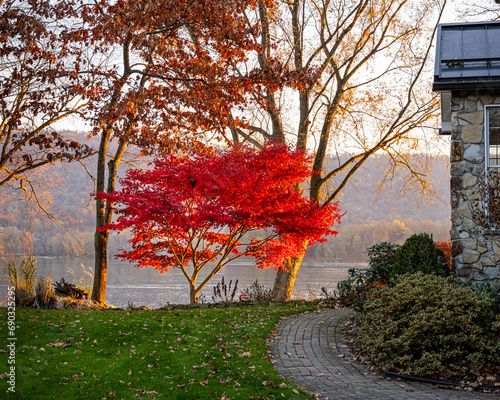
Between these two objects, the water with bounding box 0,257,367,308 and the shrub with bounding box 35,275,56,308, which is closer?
the shrub with bounding box 35,275,56,308

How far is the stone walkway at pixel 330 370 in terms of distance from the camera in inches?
155

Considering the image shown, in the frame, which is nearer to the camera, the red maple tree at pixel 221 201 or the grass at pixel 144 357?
the grass at pixel 144 357

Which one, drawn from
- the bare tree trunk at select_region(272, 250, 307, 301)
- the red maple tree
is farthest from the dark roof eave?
the bare tree trunk at select_region(272, 250, 307, 301)

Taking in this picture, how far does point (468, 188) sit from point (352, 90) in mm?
6762

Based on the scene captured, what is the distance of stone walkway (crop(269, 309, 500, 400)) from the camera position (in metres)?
3.95

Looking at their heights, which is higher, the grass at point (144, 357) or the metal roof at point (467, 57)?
the metal roof at point (467, 57)

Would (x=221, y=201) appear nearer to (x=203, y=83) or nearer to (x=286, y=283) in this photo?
(x=203, y=83)

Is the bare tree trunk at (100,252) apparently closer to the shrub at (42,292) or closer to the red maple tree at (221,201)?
the red maple tree at (221,201)

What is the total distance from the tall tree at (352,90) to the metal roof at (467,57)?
4.10 metres

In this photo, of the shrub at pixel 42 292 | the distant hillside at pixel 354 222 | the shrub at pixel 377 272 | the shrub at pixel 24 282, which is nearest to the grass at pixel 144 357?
the shrub at pixel 42 292

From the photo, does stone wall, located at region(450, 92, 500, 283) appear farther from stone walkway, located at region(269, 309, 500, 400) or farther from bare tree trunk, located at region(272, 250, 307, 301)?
bare tree trunk, located at region(272, 250, 307, 301)

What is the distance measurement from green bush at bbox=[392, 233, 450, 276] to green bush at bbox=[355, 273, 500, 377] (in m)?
0.77

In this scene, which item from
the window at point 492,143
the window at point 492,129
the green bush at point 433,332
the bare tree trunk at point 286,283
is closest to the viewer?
the green bush at point 433,332

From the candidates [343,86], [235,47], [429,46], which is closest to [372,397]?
[235,47]
